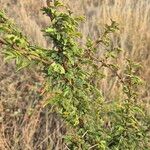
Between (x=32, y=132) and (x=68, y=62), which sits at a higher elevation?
(x=68, y=62)

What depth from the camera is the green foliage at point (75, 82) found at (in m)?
1.41

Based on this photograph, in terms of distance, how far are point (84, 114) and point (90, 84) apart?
13cm

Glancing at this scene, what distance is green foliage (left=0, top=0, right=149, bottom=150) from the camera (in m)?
1.41

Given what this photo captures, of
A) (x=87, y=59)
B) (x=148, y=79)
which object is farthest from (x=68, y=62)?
(x=148, y=79)

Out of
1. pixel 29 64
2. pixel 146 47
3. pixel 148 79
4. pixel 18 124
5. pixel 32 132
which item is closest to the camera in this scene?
pixel 29 64

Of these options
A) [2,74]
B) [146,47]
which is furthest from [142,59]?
[2,74]

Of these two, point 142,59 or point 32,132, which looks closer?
point 32,132

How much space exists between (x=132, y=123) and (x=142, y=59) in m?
2.09

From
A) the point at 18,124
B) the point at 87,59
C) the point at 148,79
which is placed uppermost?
the point at 87,59

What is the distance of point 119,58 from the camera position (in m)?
3.65

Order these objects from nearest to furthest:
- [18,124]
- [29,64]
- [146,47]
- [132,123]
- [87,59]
Result: [29,64] < [87,59] < [132,123] < [18,124] < [146,47]

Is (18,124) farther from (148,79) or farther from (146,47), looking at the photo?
(146,47)

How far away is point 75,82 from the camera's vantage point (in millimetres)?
1569

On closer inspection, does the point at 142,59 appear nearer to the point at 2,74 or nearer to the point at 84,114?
the point at 2,74
